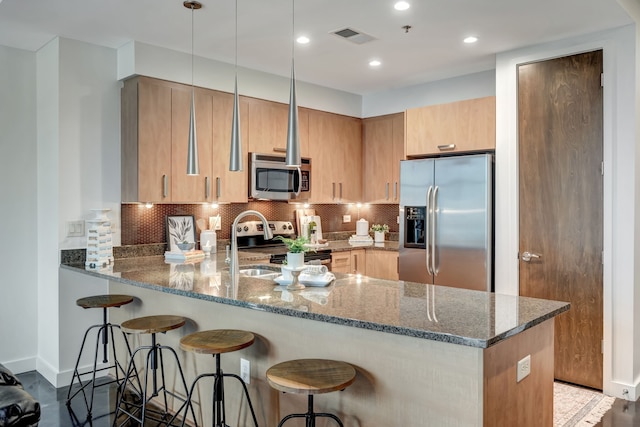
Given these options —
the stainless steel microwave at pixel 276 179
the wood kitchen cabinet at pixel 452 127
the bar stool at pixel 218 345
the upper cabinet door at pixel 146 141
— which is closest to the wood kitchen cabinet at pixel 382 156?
the wood kitchen cabinet at pixel 452 127

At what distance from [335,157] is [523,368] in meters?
3.70

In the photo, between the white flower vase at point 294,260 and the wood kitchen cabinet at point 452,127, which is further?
the wood kitchen cabinet at point 452,127

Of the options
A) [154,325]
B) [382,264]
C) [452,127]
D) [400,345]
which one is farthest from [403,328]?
[382,264]

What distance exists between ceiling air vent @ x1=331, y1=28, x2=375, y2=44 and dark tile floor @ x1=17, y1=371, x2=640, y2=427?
10.0ft

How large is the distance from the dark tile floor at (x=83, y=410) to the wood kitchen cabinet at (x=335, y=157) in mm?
2764

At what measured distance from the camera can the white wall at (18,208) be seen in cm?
389

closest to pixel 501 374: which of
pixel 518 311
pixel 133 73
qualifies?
pixel 518 311

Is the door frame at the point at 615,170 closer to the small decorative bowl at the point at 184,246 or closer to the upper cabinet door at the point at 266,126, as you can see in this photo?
the upper cabinet door at the point at 266,126

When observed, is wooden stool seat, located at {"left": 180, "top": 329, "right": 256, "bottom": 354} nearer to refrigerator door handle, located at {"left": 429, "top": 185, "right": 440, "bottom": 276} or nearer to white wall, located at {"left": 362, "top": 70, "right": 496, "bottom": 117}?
refrigerator door handle, located at {"left": 429, "top": 185, "right": 440, "bottom": 276}

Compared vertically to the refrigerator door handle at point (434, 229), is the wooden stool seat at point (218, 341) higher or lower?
lower

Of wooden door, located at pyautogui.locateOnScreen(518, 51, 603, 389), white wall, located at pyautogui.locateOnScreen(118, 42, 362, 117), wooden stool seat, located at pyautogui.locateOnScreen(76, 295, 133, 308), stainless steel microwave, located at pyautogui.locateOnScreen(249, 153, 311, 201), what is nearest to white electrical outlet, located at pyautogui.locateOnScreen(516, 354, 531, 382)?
wooden door, located at pyautogui.locateOnScreen(518, 51, 603, 389)

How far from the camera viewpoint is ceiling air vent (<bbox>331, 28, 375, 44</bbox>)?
3600mm

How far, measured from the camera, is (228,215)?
4.82 meters

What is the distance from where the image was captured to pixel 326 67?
4.58 meters
